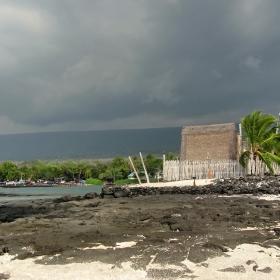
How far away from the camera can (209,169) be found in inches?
931

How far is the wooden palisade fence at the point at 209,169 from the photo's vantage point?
74.3 ft

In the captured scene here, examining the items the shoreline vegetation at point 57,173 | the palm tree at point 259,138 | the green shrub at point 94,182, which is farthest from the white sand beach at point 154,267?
the shoreline vegetation at point 57,173

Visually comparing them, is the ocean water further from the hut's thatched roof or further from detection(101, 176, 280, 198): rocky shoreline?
the hut's thatched roof

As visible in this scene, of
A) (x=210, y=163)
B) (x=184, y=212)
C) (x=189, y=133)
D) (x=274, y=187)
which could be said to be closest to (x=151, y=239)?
(x=184, y=212)

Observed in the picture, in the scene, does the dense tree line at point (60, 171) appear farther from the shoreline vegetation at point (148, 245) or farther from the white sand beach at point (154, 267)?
the white sand beach at point (154, 267)

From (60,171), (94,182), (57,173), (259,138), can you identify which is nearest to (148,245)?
(259,138)

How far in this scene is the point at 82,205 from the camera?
15281 mm

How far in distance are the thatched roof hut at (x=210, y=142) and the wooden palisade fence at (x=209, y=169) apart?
8.68ft

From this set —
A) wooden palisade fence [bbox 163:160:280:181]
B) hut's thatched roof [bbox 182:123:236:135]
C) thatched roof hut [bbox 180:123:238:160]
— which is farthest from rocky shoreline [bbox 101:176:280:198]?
hut's thatched roof [bbox 182:123:236:135]

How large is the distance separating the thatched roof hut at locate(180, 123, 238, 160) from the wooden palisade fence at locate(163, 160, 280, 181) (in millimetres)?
2646

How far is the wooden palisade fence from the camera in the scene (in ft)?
74.3

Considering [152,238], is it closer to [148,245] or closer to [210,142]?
[148,245]

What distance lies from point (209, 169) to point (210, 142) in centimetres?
468

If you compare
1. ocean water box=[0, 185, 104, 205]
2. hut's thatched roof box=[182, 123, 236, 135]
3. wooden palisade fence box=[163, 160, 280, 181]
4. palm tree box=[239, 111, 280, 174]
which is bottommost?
ocean water box=[0, 185, 104, 205]
